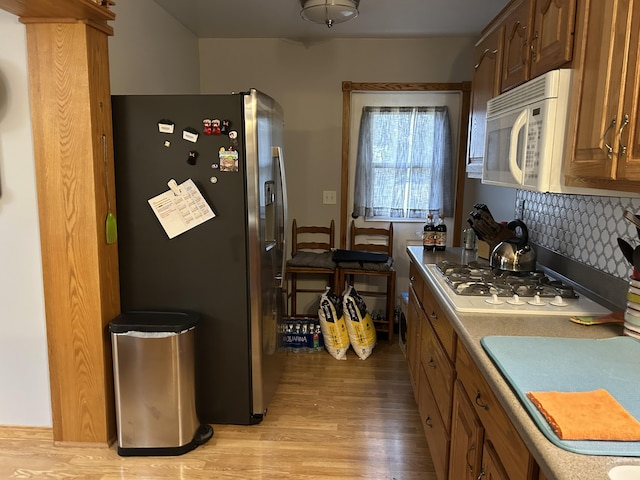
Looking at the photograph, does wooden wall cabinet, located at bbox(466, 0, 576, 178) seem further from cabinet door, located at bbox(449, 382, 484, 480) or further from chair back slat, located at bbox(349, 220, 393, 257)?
chair back slat, located at bbox(349, 220, 393, 257)

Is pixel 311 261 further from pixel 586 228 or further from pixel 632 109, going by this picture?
pixel 632 109

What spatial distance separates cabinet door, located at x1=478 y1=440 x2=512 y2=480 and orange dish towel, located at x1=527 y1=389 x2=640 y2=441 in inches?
10.0

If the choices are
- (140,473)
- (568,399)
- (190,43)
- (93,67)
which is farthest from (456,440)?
(190,43)

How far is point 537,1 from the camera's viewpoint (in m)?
1.78

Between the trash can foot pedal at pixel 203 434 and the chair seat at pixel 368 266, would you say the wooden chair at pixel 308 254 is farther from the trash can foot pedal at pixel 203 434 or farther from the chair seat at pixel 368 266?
the trash can foot pedal at pixel 203 434

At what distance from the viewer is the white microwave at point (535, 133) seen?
5.08ft

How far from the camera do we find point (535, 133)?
165 cm

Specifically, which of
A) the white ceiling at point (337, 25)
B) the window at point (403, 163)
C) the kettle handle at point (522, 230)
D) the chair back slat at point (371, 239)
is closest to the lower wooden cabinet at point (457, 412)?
the kettle handle at point (522, 230)

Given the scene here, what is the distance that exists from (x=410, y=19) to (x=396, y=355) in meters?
2.41

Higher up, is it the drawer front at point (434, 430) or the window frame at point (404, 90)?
the window frame at point (404, 90)

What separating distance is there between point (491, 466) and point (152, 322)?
1614 mm

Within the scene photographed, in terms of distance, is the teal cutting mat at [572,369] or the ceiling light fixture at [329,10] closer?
the teal cutting mat at [572,369]

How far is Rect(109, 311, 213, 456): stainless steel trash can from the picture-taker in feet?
7.24

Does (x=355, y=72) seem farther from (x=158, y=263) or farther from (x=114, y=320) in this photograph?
(x=114, y=320)
